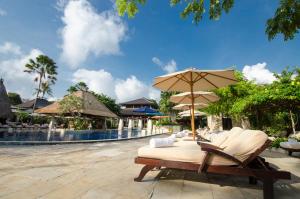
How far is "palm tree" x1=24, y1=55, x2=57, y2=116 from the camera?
31.1 m

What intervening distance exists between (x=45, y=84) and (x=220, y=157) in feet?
119

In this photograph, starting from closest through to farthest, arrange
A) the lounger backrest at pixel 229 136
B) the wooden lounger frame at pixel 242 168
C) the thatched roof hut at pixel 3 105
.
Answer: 1. the wooden lounger frame at pixel 242 168
2. the lounger backrest at pixel 229 136
3. the thatched roof hut at pixel 3 105

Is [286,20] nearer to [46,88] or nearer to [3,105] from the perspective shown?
[3,105]

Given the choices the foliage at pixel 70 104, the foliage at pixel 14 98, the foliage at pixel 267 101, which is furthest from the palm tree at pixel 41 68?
the foliage at pixel 267 101

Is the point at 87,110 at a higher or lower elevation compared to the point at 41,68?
lower

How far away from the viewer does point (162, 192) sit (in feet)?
9.17

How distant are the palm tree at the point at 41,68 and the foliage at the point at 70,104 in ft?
57.5

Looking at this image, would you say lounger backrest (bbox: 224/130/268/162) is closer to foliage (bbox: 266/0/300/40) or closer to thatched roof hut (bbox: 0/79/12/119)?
foliage (bbox: 266/0/300/40)

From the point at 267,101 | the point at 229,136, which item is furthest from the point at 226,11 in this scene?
the point at 267,101

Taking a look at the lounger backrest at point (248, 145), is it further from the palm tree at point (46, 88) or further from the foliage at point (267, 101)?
the palm tree at point (46, 88)

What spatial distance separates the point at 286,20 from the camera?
3.89 m

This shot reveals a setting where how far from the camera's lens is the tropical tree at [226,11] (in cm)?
382

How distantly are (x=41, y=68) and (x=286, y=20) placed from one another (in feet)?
116

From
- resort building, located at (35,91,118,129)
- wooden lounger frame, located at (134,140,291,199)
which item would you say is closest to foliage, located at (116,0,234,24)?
wooden lounger frame, located at (134,140,291,199)
